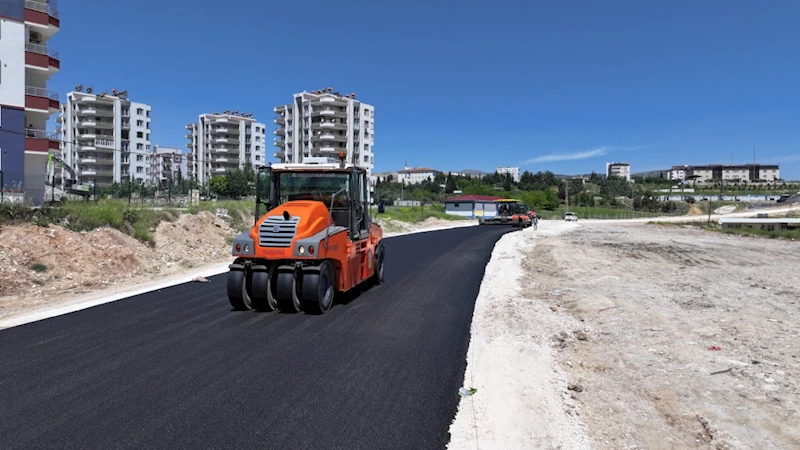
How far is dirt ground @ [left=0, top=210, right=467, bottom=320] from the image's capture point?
10438 millimetres

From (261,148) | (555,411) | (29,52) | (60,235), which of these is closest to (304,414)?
(555,411)

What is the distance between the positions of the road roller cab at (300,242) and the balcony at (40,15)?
28.5 m

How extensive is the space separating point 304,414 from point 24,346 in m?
4.27

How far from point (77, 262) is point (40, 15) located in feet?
79.5

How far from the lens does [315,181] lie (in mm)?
9516

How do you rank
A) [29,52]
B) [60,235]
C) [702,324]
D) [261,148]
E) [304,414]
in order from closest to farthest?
[304,414]
[702,324]
[60,235]
[29,52]
[261,148]

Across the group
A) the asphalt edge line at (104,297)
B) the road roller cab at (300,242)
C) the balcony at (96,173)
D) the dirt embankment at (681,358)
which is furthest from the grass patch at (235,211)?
the balcony at (96,173)

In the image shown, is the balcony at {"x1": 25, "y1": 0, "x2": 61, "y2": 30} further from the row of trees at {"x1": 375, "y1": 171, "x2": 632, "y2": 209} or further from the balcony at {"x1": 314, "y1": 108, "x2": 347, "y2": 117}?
the row of trees at {"x1": 375, "y1": 171, "x2": 632, "y2": 209}

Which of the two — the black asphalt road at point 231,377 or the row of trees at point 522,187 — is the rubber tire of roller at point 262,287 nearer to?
the black asphalt road at point 231,377

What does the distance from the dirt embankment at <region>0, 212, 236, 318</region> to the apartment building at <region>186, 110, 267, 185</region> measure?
267 feet

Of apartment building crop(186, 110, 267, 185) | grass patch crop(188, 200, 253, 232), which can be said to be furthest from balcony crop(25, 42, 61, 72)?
apartment building crop(186, 110, 267, 185)

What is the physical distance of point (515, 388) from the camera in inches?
205

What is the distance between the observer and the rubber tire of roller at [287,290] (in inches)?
317

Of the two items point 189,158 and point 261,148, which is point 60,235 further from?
point 189,158
